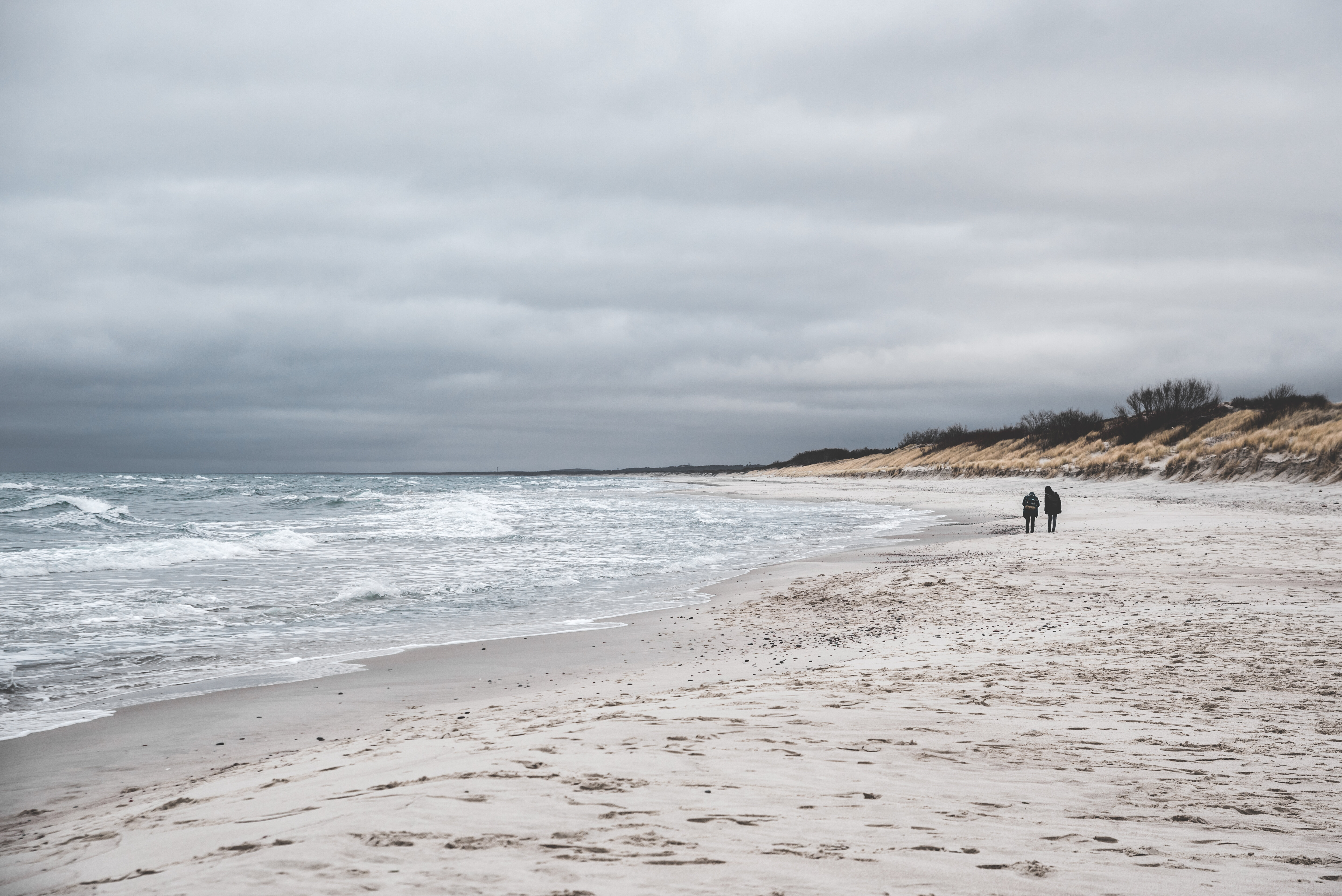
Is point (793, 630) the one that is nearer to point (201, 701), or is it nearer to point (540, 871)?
point (201, 701)

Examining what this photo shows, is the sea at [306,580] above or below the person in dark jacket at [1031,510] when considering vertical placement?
below

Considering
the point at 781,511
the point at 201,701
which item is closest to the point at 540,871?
the point at 201,701

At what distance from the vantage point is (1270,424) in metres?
39.2

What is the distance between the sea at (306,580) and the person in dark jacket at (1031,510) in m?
4.36

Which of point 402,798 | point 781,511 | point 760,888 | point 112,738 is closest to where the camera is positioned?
point 760,888

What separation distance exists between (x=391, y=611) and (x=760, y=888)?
10607 millimetres

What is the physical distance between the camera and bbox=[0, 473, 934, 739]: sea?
Answer: 28.3ft

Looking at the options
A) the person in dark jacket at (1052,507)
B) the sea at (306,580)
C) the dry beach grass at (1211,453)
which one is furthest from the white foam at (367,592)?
the dry beach grass at (1211,453)

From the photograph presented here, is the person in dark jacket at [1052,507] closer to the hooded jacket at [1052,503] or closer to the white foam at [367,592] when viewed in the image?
the hooded jacket at [1052,503]

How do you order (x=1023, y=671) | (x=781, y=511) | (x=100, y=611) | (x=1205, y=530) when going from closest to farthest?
(x=1023, y=671) < (x=100, y=611) < (x=1205, y=530) < (x=781, y=511)

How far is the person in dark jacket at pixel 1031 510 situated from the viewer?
21047 millimetres

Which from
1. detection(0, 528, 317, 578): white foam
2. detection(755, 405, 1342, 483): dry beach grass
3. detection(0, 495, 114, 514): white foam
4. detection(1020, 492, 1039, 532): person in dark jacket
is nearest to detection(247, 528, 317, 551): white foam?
detection(0, 528, 317, 578): white foam

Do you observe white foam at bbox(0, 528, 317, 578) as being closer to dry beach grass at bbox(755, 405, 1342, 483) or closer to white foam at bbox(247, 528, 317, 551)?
white foam at bbox(247, 528, 317, 551)

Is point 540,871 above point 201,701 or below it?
above
